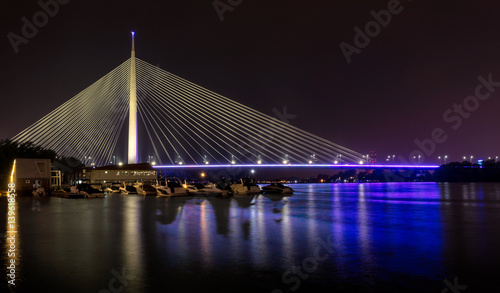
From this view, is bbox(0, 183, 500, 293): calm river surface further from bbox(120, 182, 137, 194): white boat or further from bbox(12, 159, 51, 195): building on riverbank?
bbox(120, 182, 137, 194): white boat

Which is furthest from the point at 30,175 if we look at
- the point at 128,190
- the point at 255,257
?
the point at 255,257

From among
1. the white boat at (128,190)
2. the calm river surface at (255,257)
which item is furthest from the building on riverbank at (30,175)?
the calm river surface at (255,257)

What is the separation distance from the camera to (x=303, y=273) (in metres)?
7.57

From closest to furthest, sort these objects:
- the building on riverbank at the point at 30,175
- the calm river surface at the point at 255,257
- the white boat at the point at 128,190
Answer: the calm river surface at the point at 255,257 → the building on riverbank at the point at 30,175 → the white boat at the point at 128,190

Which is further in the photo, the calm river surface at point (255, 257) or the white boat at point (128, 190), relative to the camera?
the white boat at point (128, 190)

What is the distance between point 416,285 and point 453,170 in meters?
144

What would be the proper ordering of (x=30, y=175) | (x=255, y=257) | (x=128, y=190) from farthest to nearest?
(x=128, y=190), (x=30, y=175), (x=255, y=257)

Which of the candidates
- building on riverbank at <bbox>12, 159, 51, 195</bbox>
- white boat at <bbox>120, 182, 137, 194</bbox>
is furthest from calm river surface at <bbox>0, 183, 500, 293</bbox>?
white boat at <bbox>120, 182, 137, 194</bbox>

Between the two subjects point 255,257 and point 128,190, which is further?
point 128,190

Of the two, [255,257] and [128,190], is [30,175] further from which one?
[255,257]

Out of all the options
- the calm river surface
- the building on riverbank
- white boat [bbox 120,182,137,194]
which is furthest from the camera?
white boat [bbox 120,182,137,194]

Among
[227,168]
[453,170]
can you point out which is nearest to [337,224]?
[227,168]

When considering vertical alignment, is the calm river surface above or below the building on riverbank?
below

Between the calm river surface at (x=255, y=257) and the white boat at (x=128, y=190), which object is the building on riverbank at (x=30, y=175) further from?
the calm river surface at (x=255, y=257)
